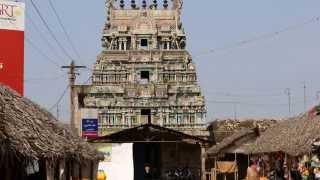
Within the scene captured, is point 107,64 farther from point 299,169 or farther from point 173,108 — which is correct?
point 299,169

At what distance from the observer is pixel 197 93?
51.7 meters

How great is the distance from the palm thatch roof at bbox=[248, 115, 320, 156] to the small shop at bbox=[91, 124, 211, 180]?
20.0ft

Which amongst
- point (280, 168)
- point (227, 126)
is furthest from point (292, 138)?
point (227, 126)

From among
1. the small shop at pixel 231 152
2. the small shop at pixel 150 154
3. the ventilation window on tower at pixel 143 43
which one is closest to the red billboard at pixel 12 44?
the small shop at pixel 150 154

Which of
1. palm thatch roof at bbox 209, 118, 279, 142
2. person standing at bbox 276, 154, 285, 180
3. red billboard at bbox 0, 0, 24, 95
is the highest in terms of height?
red billboard at bbox 0, 0, 24, 95

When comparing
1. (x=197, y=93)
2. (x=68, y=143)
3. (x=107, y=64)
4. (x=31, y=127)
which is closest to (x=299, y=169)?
(x=68, y=143)

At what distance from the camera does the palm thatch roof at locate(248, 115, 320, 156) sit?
18219 millimetres

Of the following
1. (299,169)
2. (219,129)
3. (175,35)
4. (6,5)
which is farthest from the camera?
(175,35)

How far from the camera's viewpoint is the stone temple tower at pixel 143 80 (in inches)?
1987

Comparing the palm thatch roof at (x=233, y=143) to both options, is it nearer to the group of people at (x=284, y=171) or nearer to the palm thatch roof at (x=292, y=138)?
the palm thatch roof at (x=292, y=138)

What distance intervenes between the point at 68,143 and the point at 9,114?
3761 millimetres

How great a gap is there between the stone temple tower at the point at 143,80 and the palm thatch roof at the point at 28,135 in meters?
30.5

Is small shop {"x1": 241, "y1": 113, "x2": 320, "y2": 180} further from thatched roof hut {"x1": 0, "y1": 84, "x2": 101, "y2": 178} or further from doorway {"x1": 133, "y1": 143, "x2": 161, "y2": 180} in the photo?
doorway {"x1": 133, "y1": 143, "x2": 161, "y2": 180}

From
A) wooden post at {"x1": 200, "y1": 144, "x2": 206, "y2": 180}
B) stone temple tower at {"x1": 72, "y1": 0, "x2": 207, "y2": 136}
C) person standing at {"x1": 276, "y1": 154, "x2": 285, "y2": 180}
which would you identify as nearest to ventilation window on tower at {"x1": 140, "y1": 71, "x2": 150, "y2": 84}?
stone temple tower at {"x1": 72, "y1": 0, "x2": 207, "y2": 136}
